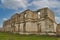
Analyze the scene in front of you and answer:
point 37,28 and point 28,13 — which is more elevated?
point 28,13

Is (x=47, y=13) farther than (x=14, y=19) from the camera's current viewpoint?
No

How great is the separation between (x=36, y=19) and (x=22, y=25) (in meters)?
4.26

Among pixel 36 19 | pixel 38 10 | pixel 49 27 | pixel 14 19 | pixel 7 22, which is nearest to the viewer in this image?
pixel 49 27

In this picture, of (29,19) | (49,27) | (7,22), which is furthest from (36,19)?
(7,22)

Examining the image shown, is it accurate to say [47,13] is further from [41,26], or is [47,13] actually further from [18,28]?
[18,28]

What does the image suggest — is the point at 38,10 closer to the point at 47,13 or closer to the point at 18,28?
the point at 47,13

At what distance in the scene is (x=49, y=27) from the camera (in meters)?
40.9

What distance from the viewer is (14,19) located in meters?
53.4

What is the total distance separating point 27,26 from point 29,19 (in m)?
2.24

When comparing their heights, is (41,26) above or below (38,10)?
below

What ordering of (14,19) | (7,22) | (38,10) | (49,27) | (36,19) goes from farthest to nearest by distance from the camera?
(7,22), (14,19), (38,10), (36,19), (49,27)

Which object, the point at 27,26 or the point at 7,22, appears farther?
the point at 7,22

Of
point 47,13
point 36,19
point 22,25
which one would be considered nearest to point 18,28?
point 22,25

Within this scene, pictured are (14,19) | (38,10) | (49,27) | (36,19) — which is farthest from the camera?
(14,19)
